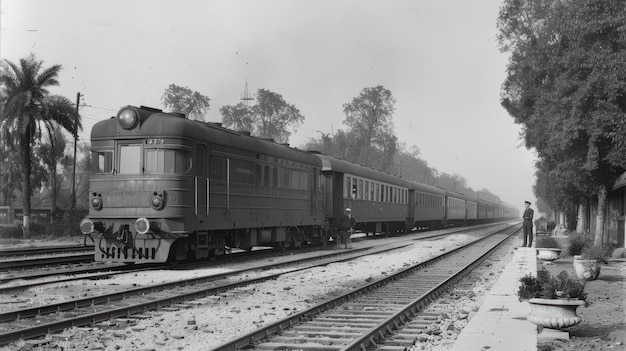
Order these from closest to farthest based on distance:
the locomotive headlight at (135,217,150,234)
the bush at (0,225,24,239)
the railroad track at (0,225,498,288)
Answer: the railroad track at (0,225,498,288), the locomotive headlight at (135,217,150,234), the bush at (0,225,24,239)

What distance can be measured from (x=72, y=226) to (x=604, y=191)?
23466 mm

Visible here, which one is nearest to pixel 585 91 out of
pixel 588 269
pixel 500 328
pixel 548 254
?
pixel 548 254

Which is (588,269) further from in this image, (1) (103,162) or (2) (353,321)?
(1) (103,162)

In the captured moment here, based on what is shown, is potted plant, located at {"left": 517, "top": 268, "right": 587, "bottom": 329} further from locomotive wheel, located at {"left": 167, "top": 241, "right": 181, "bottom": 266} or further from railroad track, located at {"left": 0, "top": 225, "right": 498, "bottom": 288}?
locomotive wheel, located at {"left": 167, "top": 241, "right": 181, "bottom": 266}

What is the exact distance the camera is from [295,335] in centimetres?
811

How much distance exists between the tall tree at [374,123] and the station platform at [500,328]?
60328 mm

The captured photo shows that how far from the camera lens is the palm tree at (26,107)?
1232 inches

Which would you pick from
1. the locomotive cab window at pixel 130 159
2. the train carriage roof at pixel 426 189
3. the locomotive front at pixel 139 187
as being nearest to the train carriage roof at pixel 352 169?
the train carriage roof at pixel 426 189

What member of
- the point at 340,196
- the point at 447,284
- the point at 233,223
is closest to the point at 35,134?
the point at 340,196

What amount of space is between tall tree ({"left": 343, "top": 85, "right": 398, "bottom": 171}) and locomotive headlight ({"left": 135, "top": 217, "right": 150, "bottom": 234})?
57.8 metres

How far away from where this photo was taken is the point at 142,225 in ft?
47.0

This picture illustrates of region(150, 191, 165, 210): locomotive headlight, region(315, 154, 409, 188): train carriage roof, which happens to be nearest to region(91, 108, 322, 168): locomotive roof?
region(150, 191, 165, 210): locomotive headlight

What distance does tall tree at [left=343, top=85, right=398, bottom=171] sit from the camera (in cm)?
7225

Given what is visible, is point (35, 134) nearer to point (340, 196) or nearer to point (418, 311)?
point (340, 196)
